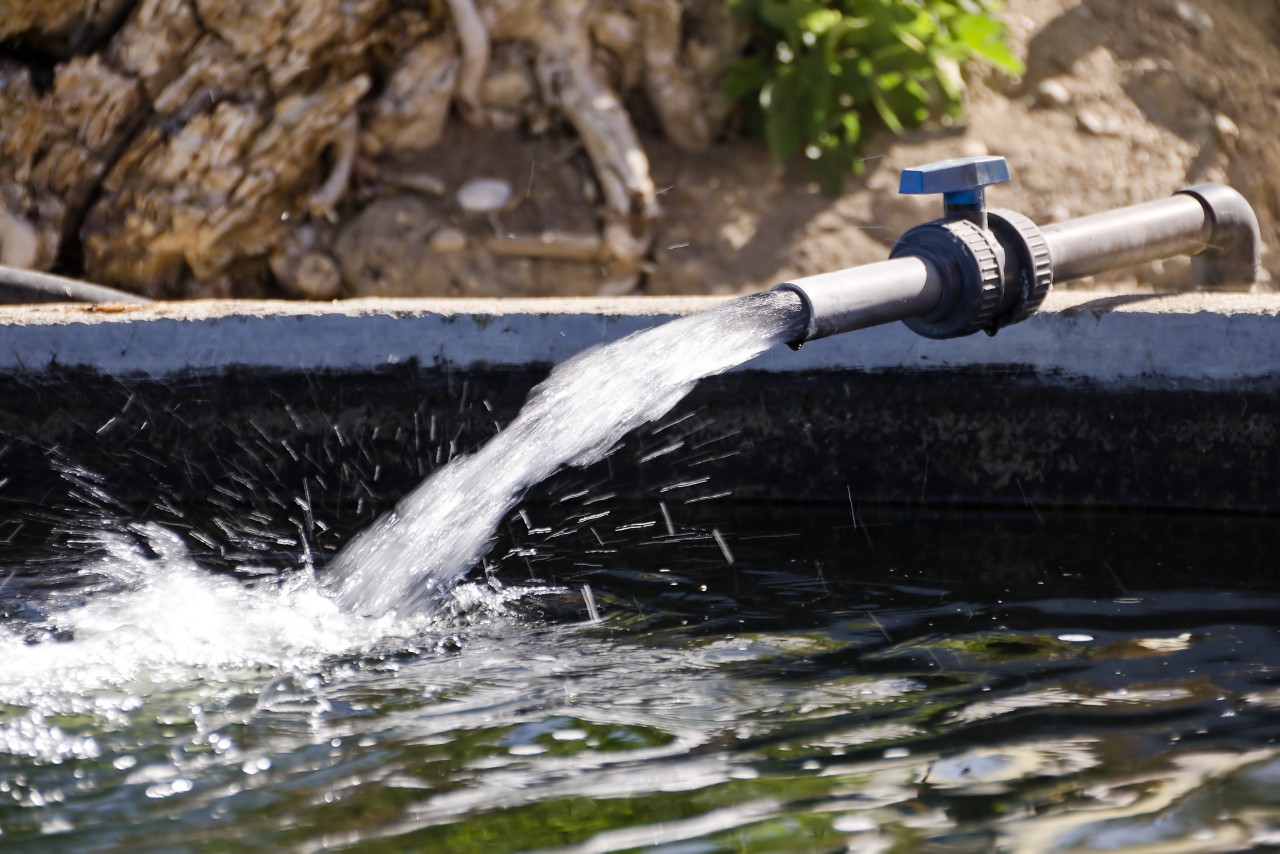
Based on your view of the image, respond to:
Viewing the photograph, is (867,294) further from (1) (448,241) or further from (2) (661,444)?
(1) (448,241)

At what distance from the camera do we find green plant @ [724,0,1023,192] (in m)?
5.46

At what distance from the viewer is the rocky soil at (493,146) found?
515cm

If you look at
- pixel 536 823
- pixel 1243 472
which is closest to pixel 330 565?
pixel 536 823

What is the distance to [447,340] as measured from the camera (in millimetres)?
2945

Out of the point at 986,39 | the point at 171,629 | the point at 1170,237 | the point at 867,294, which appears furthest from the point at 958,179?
the point at 986,39

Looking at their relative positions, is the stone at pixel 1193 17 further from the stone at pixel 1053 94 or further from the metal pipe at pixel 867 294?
the metal pipe at pixel 867 294

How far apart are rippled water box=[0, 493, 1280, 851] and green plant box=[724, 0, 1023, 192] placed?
297 cm

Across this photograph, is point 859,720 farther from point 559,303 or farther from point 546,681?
point 559,303

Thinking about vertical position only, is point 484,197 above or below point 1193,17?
below

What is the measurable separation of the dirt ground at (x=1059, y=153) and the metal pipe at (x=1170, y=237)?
2.18 metres

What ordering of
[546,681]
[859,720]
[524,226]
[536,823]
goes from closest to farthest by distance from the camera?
[536,823] < [859,720] < [546,681] < [524,226]

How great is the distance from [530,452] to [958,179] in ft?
2.93

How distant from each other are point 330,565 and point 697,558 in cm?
71

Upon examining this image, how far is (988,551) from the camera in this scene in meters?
2.67
